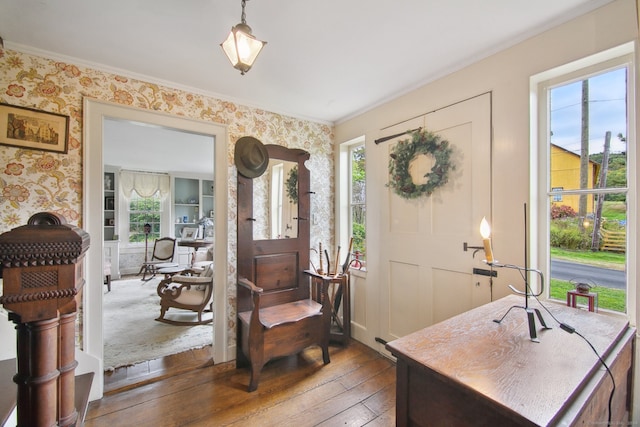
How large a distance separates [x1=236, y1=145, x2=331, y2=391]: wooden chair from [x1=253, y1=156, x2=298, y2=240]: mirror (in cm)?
4

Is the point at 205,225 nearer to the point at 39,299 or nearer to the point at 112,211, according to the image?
the point at 112,211

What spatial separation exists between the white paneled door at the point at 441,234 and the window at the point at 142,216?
237 inches

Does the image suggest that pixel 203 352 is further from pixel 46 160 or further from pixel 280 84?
pixel 280 84

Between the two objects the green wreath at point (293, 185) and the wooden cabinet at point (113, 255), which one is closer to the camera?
the green wreath at point (293, 185)

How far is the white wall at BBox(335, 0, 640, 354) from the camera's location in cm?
150

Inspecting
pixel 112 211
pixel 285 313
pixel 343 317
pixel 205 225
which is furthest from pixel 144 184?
pixel 343 317

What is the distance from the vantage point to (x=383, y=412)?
1.91 m

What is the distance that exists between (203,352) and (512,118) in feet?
10.9

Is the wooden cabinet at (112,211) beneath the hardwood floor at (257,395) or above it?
above

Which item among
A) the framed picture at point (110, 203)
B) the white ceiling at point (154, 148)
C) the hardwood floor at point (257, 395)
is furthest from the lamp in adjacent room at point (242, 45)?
the framed picture at point (110, 203)

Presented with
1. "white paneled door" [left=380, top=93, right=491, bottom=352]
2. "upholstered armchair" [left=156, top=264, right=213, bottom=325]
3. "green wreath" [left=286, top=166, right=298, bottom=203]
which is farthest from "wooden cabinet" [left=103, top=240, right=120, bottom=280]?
"white paneled door" [left=380, top=93, right=491, bottom=352]

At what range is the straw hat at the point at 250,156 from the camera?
2.57 m

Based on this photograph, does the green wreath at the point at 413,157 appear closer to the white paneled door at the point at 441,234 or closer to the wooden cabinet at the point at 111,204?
the white paneled door at the point at 441,234

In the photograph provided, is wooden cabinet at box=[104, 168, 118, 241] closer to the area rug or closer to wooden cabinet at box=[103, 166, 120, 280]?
wooden cabinet at box=[103, 166, 120, 280]
